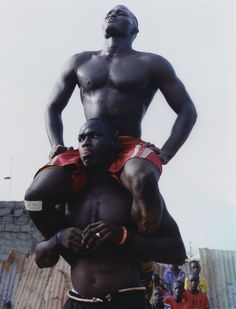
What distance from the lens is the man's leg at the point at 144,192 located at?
9.41ft

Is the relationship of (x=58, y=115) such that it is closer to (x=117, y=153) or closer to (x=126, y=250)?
(x=117, y=153)

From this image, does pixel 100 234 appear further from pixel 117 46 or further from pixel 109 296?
pixel 117 46

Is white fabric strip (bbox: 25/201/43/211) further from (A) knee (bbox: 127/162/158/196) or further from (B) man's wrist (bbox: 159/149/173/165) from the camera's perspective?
(B) man's wrist (bbox: 159/149/173/165)

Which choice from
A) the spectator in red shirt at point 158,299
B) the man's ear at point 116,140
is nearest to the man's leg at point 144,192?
the man's ear at point 116,140

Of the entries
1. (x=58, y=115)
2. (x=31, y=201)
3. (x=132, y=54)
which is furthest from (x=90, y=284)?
(x=132, y=54)

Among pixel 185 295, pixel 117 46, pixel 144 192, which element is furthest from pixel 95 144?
pixel 185 295

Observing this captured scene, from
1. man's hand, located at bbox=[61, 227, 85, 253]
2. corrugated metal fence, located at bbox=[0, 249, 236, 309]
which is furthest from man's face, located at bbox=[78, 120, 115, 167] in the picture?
corrugated metal fence, located at bbox=[0, 249, 236, 309]

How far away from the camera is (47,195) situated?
304cm

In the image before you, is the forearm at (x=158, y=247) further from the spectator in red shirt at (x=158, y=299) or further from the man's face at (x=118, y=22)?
the spectator in red shirt at (x=158, y=299)

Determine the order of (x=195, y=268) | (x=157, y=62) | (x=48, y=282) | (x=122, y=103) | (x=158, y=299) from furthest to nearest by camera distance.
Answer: (x=48, y=282), (x=195, y=268), (x=158, y=299), (x=157, y=62), (x=122, y=103)

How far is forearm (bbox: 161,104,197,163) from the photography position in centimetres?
339

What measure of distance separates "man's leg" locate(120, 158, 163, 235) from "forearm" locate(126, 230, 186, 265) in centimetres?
6

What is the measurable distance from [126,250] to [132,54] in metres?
1.37

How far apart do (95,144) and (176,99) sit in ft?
2.47
